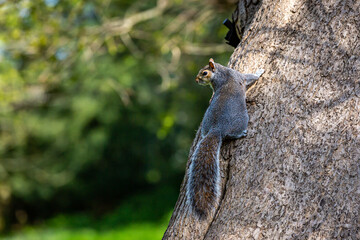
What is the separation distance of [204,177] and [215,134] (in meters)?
0.26

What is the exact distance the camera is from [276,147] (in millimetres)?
1738

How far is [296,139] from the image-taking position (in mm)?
1739

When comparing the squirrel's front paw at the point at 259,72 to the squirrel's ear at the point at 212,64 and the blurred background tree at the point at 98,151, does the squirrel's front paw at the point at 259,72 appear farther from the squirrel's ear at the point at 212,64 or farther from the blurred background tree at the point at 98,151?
the blurred background tree at the point at 98,151

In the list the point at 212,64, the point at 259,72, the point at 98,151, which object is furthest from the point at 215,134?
the point at 98,151

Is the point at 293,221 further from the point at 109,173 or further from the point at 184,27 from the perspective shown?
the point at 109,173

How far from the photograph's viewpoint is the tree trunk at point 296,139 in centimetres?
159

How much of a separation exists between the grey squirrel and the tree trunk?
0.04 m

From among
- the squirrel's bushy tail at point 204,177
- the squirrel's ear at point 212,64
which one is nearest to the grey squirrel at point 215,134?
the squirrel's bushy tail at point 204,177

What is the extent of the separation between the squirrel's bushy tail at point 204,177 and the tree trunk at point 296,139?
0.12 ft

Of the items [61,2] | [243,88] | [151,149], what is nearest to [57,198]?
[151,149]

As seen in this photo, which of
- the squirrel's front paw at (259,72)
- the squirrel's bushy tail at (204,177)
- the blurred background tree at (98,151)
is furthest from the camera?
the blurred background tree at (98,151)

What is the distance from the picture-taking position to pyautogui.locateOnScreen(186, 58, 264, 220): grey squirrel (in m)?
1.74

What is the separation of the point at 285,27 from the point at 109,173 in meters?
12.7

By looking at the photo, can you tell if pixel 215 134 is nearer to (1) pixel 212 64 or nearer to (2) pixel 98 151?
(1) pixel 212 64
